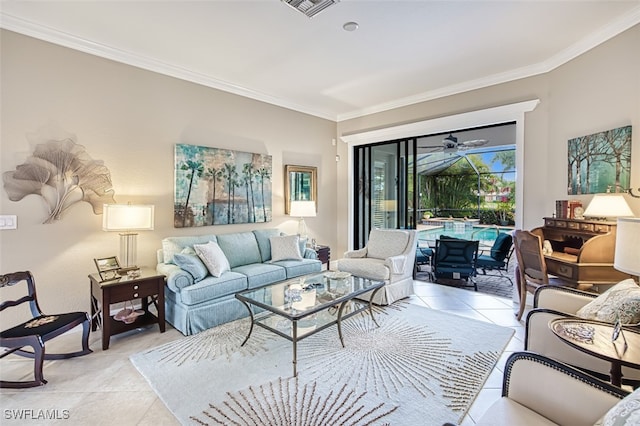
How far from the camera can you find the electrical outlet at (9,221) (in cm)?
285

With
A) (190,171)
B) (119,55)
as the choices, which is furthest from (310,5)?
(190,171)

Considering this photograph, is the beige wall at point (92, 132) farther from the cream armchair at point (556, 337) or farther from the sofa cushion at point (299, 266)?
the cream armchair at point (556, 337)

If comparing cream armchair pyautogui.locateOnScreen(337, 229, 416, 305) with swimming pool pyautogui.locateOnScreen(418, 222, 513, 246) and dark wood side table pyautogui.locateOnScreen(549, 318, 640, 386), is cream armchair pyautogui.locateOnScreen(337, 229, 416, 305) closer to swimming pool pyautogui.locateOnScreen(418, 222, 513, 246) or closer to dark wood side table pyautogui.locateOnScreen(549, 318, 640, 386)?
dark wood side table pyautogui.locateOnScreen(549, 318, 640, 386)

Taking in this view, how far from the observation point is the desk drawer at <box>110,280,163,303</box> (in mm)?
2941

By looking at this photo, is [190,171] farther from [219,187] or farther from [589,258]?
[589,258]

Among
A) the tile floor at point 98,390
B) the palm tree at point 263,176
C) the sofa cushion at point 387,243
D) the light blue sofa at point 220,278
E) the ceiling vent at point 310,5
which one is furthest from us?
the palm tree at point 263,176

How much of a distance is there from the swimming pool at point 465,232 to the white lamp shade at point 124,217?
21.3ft

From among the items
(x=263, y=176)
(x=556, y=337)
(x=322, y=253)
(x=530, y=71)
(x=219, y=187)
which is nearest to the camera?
(x=556, y=337)

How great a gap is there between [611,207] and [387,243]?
251 cm

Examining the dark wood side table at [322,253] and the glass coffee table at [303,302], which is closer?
the glass coffee table at [303,302]

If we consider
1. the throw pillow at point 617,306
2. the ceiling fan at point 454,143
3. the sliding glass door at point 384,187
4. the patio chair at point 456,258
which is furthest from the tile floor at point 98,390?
the ceiling fan at point 454,143

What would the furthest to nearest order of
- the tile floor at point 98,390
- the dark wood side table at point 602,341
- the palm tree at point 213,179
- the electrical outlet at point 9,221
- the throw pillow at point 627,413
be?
the palm tree at point 213,179
the electrical outlet at point 9,221
the tile floor at point 98,390
the dark wood side table at point 602,341
the throw pillow at point 627,413

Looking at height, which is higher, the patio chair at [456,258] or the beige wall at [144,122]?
the beige wall at [144,122]

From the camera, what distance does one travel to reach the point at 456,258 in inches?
200
